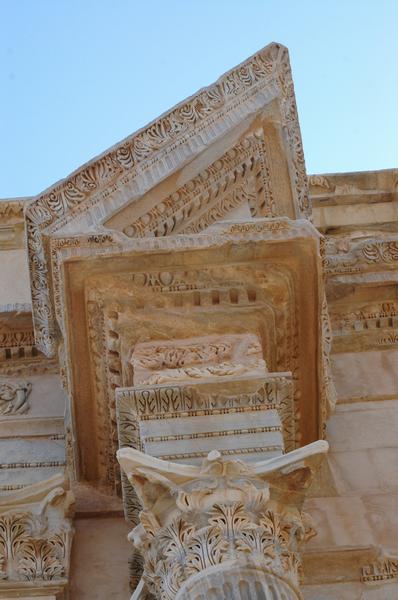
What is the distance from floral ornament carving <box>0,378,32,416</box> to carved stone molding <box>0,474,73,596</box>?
1502mm

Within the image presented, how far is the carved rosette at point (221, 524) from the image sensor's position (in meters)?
5.73

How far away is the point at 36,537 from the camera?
726 cm

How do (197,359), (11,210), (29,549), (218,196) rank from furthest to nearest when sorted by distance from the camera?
(11,210), (218,196), (197,359), (29,549)

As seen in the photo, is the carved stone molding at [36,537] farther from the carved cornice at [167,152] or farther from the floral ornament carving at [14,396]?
the floral ornament carving at [14,396]

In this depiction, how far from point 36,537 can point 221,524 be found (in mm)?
1678

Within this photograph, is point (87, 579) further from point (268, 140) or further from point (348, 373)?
point (268, 140)

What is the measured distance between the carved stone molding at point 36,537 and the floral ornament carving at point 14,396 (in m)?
1.50

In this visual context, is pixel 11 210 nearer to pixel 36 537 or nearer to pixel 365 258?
pixel 365 258

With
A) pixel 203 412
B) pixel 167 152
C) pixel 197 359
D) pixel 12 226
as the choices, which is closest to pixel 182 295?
pixel 197 359

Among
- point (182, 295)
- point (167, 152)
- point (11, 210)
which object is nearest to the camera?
point (182, 295)


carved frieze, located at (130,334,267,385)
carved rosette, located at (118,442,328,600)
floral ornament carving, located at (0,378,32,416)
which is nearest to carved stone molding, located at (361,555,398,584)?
carved rosette, located at (118,442,328,600)

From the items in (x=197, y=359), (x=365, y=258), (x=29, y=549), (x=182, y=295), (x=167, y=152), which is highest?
(x=167, y=152)

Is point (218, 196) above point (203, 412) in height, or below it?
above

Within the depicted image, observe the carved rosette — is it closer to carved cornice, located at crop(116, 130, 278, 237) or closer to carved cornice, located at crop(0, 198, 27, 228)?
carved cornice, located at crop(116, 130, 278, 237)
